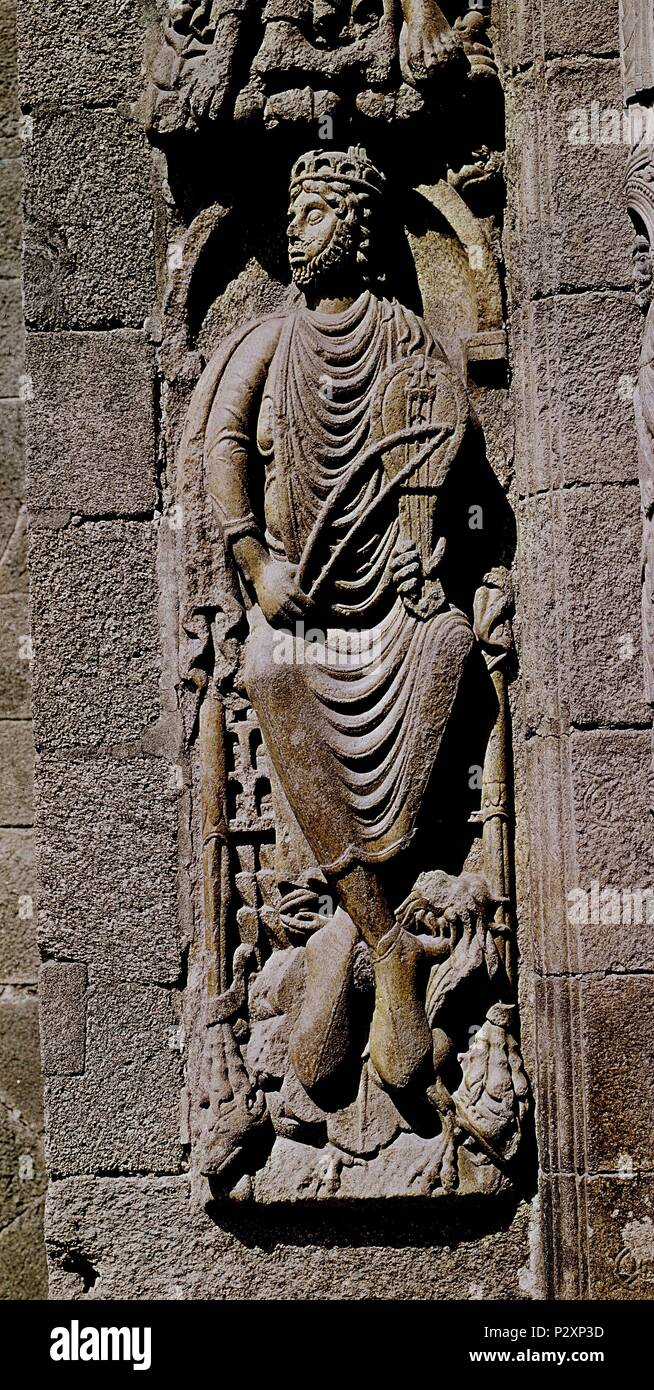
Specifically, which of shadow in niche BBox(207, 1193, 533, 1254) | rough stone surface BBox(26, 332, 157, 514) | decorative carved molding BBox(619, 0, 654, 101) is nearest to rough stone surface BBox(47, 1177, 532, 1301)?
shadow in niche BBox(207, 1193, 533, 1254)

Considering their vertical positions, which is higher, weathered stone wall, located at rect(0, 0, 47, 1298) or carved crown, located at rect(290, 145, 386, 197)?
carved crown, located at rect(290, 145, 386, 197)

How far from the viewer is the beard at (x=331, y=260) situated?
454cm

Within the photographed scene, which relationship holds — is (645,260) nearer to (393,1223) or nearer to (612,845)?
(612,845)

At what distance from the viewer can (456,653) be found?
14.8 ft

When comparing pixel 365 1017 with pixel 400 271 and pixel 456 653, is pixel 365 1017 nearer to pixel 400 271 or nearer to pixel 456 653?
pixel 456 653

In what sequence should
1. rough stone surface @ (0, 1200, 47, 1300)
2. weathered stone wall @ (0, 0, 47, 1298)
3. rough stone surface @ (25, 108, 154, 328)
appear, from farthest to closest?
weathered stone wall @ (0, 0, 47, 1298) < rough stone surface @ (0, 1200, 47, 1300) < rough stone surface @ (25, 108, 154, 328)

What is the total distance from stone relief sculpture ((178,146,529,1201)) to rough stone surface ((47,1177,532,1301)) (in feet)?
0.47

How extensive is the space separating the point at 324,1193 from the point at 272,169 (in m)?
2.60

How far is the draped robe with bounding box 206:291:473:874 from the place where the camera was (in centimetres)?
450

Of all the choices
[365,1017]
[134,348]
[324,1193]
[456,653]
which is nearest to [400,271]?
[134,348]

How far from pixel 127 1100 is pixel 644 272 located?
7.91ft

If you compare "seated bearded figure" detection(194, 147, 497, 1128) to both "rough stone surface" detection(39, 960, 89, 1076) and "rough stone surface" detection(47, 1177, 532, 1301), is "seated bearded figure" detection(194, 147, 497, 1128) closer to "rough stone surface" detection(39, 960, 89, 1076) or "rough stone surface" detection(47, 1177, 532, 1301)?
"rough stone surface" detection(47, 1177, 532, 1301)

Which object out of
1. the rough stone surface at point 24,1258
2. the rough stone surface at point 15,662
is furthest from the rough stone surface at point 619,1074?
the rough stone surface at point 15,662

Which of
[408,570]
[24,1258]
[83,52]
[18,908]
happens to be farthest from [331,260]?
[24,1258]
